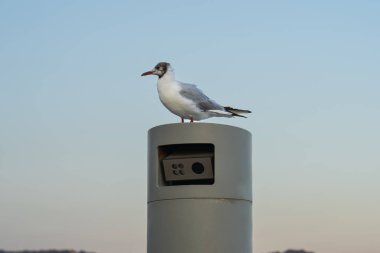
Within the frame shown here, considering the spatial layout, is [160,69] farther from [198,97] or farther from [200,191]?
[200,191]

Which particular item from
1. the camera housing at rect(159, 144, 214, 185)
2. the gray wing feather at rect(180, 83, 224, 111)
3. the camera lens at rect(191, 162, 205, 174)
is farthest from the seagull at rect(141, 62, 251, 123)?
the camera lens at rect(191, 162, 205, 174)

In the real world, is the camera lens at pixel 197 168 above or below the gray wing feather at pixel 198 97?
below

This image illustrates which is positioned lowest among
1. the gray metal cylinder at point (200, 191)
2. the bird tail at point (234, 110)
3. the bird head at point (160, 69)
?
the gray metal cylinder at point (200, 191)

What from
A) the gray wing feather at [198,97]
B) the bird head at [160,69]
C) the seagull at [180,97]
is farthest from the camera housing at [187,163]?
the bird head at [160,69]

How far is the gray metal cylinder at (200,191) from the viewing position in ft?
18.2

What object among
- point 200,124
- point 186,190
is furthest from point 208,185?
point 200,124

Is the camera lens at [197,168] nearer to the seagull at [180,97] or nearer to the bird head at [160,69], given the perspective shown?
the seagull at [180,97]

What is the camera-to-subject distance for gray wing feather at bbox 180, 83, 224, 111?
654 cm

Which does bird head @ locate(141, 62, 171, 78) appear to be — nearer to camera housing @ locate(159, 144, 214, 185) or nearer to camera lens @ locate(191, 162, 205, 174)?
camera housing @ locate(159, 144, 214, 185)

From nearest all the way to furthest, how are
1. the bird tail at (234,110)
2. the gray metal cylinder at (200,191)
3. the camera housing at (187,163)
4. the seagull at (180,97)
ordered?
the gray metal cylinder at (200,191), the camera housing at (187,163), the seagull at (180,97), the bird tail at (234,110)

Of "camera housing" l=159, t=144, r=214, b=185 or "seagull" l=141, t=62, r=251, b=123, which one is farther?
"seagull" l=141, t=62, r=251, b=123

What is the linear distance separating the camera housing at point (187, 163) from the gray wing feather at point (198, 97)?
0.80 metres

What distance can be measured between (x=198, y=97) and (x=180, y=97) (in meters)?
0.26

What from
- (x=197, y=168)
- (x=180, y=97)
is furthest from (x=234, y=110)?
(x=197, y=168)
